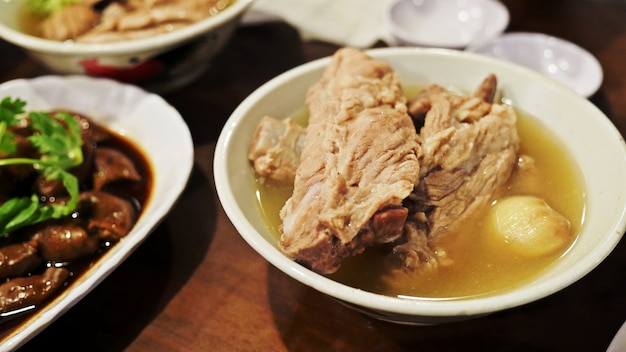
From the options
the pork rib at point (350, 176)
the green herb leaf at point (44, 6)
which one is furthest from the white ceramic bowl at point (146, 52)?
the pork rib at point (350, 176)

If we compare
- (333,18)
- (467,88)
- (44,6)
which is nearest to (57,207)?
(44,6)

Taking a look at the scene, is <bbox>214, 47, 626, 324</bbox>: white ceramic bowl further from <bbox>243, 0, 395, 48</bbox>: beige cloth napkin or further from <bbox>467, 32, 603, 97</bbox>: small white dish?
<bbox>243, 0, 395, 48</bbox>: beige cloth napkin

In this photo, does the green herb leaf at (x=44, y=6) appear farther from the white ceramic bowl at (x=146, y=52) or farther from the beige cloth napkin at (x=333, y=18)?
the beige cloth napkin at (x=333, y=18)

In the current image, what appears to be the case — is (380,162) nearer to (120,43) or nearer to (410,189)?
(410,189)

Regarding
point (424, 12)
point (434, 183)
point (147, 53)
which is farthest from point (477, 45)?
point (147, 53)

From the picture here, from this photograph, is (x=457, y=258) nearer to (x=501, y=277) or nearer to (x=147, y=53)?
(x=501, y=277)

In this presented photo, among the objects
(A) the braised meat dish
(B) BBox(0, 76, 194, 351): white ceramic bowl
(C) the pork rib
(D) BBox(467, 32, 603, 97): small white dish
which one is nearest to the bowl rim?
(B) BBox(0, 76, 194, 351): white ceramic bowl
